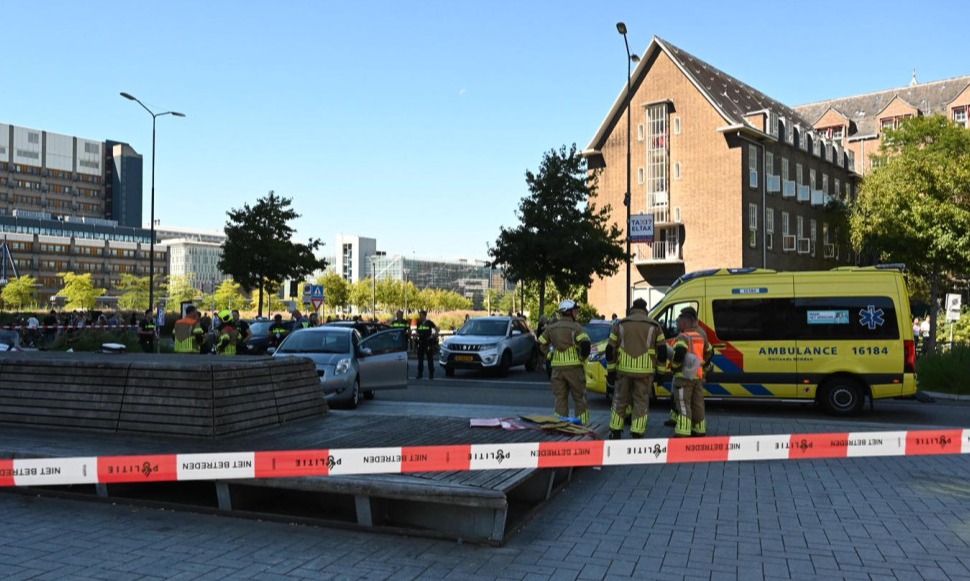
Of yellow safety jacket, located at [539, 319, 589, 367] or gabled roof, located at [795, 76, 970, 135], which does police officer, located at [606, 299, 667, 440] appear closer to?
yellow safety jacket, located at [539, 319, 589, 367]

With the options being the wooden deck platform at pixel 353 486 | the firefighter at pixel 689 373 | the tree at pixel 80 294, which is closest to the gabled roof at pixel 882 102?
the firefighter at pixel 689 373

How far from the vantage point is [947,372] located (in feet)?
56.3

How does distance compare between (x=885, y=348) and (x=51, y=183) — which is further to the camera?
(x=51, y=183)

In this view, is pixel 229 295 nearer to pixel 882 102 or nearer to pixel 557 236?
pixel 882 102

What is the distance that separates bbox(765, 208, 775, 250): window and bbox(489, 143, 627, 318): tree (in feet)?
61.6

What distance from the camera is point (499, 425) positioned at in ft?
25.7

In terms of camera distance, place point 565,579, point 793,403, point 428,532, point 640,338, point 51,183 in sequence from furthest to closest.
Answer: point 51,183, point 793,403, point 640,338, point 428,532, point 565,579

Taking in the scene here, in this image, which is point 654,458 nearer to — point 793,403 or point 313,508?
point 313,508

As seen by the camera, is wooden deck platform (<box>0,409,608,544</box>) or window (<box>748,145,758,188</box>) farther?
window (<box>748,145,758,188</box>)

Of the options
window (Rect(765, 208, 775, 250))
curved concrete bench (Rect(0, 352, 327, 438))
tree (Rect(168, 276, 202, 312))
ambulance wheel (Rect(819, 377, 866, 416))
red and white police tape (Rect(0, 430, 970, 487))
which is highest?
window (Rect(765, 208, 775, 250))

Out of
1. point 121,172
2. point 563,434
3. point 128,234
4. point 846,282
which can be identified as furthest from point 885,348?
point 121,172

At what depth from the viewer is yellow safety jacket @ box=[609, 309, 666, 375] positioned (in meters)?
9.05

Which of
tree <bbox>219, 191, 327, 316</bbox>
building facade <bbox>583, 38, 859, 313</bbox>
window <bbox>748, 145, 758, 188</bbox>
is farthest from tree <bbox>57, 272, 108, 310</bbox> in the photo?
window <bbox>748, 145, 758, 188</bbox>

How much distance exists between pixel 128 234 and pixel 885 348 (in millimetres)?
131840
